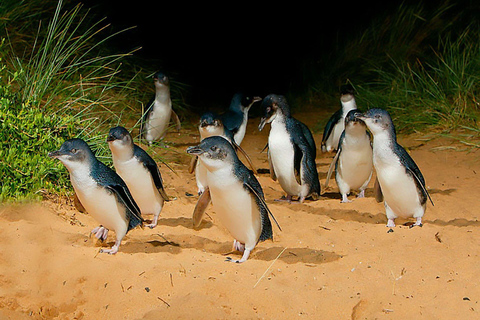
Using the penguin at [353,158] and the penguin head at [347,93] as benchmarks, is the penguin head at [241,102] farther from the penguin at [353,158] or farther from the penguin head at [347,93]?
the penguin at [353,158]

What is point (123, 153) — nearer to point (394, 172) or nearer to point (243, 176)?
point (243, 176)

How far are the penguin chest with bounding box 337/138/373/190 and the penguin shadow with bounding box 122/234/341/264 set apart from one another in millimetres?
1434

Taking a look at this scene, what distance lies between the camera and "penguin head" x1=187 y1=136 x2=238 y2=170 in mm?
3686

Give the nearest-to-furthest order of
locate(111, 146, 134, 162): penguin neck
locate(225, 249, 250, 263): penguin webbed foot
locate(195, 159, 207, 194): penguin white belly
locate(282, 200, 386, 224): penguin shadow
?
locate(225, 249, 250, 263): penguin webbed foot < locate(111, 146, 134, 162): penguin neck < locate(282, 200, 386, 224): penguin shadow < locate(195, 159, 207, 194): penguin white belly

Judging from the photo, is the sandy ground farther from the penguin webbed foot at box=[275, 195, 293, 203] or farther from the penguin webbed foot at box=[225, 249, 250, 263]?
the penguin webbed foot at box=[275, 195, 293, 203]

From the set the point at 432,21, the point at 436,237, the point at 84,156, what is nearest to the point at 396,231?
the point at 436,237

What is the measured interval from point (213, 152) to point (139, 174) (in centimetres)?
78

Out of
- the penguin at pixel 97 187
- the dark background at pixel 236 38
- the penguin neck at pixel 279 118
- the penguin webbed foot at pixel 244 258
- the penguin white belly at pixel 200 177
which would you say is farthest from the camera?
the dark background at pixel 236 38

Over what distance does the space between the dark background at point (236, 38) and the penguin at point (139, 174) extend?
478cm

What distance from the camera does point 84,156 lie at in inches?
144

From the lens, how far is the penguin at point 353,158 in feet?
17.3

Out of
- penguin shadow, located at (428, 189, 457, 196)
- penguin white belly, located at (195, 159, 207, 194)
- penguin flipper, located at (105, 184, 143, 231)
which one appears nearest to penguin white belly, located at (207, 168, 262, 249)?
penguin flipper, located at (105, 184, 143, 231)

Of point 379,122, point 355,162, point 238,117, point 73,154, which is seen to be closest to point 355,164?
point 355,162

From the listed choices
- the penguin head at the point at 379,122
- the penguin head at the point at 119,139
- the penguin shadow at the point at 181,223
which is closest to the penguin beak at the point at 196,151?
the penguin head at the point at 119,139
